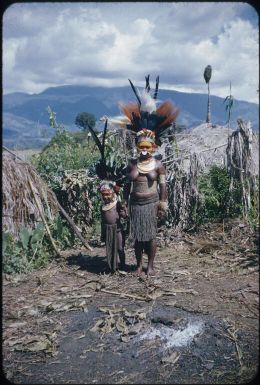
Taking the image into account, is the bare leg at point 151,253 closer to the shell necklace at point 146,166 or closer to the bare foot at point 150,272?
the bare foot at point 150,272

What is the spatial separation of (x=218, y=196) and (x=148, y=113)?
Result: 219cm

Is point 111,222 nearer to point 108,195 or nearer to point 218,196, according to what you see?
point 108,195

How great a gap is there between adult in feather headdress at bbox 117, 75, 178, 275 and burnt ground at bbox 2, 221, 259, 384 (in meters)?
0.52

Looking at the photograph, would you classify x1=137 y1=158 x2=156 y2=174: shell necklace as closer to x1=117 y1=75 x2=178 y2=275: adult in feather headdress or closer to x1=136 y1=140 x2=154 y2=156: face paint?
x1=117 y1=75 x2=178 y2=275: adult in feather headdress

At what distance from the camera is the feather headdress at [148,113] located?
514 centimetres

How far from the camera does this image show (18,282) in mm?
4930

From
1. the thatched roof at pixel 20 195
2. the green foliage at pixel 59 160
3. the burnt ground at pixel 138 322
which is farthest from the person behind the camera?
the green foliage at pixel 59 160

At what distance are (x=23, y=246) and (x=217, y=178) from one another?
339 cm

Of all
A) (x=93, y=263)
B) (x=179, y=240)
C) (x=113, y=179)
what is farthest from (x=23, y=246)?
(x=179, y=240)

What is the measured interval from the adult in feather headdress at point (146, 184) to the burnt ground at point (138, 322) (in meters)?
0.52

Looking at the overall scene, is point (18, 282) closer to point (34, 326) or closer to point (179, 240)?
point (34, 326)

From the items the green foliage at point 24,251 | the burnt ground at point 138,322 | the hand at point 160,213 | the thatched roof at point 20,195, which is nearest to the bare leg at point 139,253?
the burnt ground at point 138,322

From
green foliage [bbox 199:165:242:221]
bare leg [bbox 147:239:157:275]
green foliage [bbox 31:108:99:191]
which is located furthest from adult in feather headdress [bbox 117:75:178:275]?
green foliage [bbox 31:108:99:191]

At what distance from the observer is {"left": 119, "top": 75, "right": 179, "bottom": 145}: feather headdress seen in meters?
5.14
